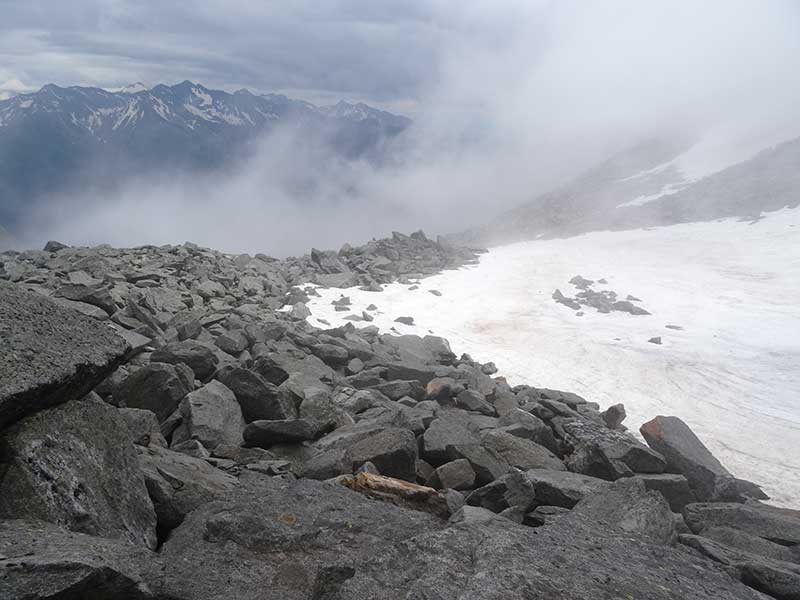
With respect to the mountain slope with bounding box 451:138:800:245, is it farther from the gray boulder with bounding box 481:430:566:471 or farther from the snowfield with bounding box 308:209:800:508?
the gray boulder with bounding box 481:430:566:471

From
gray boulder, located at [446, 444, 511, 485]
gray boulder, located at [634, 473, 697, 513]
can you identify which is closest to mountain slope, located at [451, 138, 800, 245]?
gray boulder, located at [634, 473, 697, 513]

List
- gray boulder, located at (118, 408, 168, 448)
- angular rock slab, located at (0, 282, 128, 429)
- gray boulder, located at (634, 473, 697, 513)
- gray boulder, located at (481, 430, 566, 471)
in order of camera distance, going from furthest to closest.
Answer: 1. gray boulder, located at (481, 430, 566, 471)
2. gray boulder, located at (634, 473, 697, 513)
3. gray boulder, located at (118, 408, 168, 448)
4. angular rock slab, located at (0, 282, 128, 429)

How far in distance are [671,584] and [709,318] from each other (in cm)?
2670

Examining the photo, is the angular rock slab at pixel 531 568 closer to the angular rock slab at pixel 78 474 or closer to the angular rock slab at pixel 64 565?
the angular rock slab at pixel 64 565

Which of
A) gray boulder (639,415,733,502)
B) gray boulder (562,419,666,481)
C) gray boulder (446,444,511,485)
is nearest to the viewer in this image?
gray boulder (446,444,511,485)

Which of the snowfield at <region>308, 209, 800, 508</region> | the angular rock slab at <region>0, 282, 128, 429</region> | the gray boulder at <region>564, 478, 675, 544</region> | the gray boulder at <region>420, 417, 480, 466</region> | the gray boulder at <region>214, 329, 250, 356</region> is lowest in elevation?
the snowfield at <region>308, 209, 800, 508</region>

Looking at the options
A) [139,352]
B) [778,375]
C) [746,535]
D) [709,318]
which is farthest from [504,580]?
[709,318]

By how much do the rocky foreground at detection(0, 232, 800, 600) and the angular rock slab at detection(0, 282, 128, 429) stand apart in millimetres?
19

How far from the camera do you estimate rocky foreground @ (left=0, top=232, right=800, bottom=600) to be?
13.0 feet

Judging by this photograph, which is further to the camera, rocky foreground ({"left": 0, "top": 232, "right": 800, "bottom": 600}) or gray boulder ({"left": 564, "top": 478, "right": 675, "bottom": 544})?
gray boulder ({"left": 564, "top": 478, "right": 675, "bottom": 544})

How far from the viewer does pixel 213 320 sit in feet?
53.5

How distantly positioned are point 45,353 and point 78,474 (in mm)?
1105

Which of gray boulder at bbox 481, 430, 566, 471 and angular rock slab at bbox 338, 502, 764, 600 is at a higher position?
angular rock slab at bbox 338, 502, 764, 600

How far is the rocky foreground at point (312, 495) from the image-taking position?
3.96m
